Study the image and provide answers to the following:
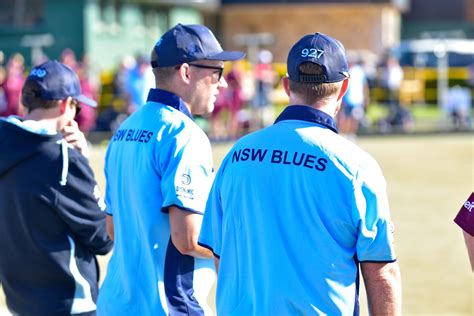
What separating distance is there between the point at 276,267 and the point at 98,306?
1083 millimetres

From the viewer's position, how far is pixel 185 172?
11.2ft

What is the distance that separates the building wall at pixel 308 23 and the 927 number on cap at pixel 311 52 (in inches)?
1836

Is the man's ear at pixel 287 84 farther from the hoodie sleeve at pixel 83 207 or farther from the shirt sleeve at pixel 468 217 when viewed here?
the hoodie sleeve at pixel 83 207

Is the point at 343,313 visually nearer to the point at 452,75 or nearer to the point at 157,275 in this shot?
the point at 157,275

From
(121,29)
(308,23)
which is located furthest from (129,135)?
(308,23)

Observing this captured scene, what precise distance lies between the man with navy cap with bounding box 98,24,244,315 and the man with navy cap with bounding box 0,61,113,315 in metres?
0.27

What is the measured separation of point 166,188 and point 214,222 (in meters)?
0.30

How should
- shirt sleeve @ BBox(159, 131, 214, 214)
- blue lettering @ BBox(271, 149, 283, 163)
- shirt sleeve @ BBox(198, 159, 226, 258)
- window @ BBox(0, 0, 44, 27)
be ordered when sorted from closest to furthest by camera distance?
1. blue lettering @ BBox(271, 149, 283, 163)
2. shirt sleeve @ BBox(198, 159, 226, 258)
3. shirt sleeve @ BBox(159, 131, 214, 214)
4. window @ BBox(0, 0, 44, 27)

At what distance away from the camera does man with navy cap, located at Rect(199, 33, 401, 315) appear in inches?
113

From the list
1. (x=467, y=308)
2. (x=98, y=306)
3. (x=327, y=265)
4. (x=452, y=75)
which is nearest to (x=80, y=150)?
(x=98, y=306)

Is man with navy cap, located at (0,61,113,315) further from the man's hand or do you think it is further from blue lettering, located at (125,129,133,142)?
blue lettering, located at (125,129,133,142)

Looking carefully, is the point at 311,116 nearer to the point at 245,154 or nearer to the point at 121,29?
the point at 245,154

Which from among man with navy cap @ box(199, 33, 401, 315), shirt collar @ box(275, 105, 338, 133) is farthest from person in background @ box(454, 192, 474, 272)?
shirt collar @ box(275, 105, 338, 133)

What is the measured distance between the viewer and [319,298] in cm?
292
